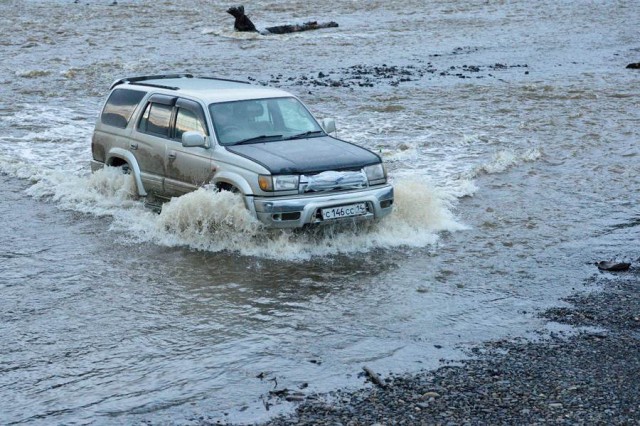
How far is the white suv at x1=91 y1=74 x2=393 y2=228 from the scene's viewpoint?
10594 millimetres

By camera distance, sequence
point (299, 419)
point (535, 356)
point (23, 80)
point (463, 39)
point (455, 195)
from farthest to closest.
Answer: point (463, 39) → point (23, 80) → point (455, 195) → point (535, 356) → point (299, 419)

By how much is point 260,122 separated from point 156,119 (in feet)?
4.84

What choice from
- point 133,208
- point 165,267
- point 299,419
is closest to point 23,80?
point 133,208

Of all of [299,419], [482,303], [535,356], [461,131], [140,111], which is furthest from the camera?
[461,131]

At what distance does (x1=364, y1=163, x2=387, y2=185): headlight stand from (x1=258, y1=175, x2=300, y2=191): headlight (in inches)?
36.7

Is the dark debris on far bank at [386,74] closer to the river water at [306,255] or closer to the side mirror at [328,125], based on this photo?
the river water at [306,255]

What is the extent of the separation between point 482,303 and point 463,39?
29173mm

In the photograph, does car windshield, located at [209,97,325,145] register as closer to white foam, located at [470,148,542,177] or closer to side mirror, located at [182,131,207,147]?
side mirror, located at [182,131,207,147]

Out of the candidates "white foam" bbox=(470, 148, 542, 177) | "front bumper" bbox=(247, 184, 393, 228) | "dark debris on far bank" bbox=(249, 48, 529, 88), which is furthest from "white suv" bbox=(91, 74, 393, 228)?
"dark debris on far bank" bbox=(249, 48, 529, 88)

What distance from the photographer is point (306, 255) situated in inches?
425

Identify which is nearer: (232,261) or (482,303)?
(482,303)

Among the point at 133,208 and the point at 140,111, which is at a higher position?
the point at 140,111

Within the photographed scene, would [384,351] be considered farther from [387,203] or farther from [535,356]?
[387,203]

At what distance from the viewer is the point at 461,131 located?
66.6ft
